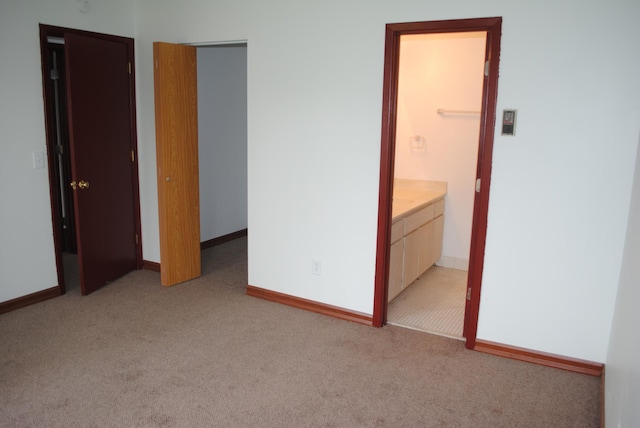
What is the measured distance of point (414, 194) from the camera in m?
4.70

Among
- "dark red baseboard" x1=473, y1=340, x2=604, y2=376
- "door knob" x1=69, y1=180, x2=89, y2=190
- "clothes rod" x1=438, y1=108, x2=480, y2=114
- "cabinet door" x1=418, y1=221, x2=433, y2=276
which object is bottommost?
"dark red baseboard" x1=473, y1=340, x2=604, y2=376

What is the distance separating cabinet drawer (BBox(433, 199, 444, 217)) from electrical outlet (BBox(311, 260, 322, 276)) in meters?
1.45

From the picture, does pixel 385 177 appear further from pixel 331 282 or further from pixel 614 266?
pixel 614 266

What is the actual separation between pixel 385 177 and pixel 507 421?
1608 mm

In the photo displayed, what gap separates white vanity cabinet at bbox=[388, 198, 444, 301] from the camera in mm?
3711

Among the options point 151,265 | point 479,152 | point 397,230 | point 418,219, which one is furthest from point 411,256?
point 151,265

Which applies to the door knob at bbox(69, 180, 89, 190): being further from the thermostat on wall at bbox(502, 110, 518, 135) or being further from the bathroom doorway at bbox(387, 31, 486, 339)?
the thermostat on wall at bbox(502, 110, 518, 135)

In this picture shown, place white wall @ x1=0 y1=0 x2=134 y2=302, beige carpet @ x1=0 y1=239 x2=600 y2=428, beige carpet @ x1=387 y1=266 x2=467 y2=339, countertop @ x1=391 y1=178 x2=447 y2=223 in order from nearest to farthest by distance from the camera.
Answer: beige carpet @ x1=0 y1=239 x2=600 y2=428, white wall @ x1=0 y1=0 x2=134 y2=302, beige carpet @ x1=387 y1=266 x2=467 y2=339, countertop @ x1=391 y1=178 x2=447 y2=223

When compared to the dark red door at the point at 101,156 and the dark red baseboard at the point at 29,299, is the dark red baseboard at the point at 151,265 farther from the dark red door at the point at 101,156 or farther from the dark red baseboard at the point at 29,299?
the dark red baseboard at the point at 29,299

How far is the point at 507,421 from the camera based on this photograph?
7.97 feet

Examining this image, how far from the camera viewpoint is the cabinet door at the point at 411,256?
13.0 feet

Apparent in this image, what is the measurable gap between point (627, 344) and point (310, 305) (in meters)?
2.15

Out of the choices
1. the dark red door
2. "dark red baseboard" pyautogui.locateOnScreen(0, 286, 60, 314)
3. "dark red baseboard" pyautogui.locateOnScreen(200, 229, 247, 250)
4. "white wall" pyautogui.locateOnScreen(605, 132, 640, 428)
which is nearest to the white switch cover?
the dark red door

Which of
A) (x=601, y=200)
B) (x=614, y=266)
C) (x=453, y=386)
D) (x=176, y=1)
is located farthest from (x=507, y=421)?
(x=176, y=1)
